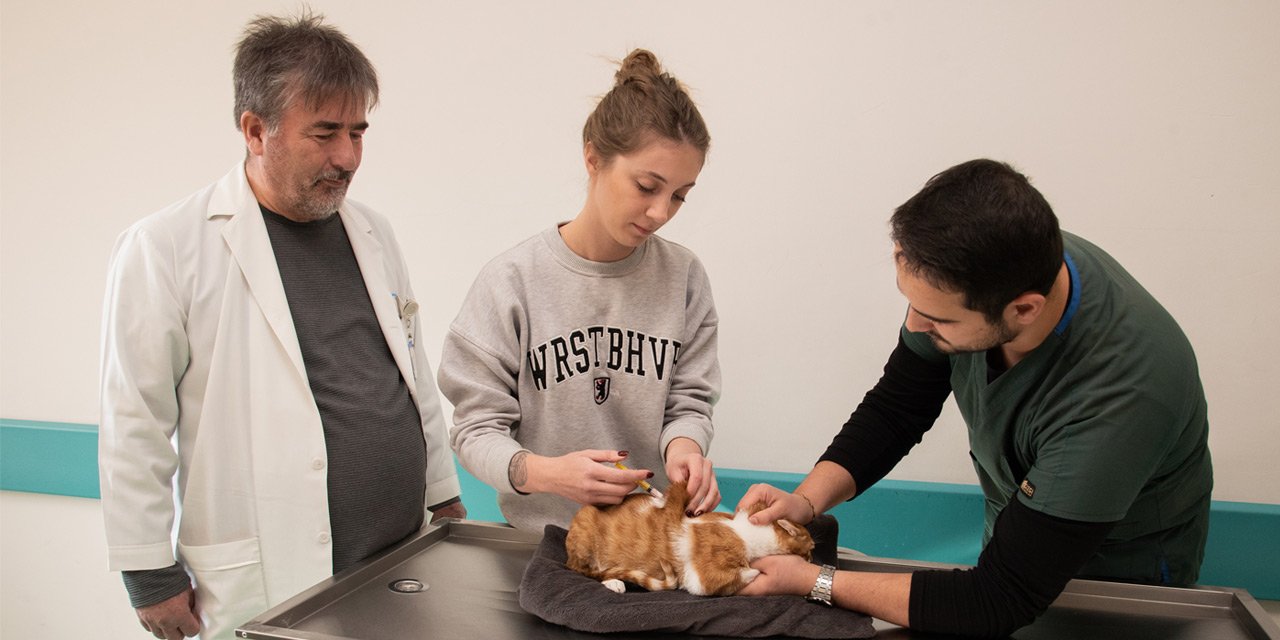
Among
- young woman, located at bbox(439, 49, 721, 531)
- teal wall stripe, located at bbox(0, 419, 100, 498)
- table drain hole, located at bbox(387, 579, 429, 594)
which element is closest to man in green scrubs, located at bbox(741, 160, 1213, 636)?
young woman, located at bbox(439, 49, 721, 531)

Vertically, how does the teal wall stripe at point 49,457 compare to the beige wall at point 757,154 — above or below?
below

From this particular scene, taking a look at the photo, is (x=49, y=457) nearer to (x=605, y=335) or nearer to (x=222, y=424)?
(x=222, y=424)

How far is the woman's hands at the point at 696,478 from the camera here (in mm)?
1580

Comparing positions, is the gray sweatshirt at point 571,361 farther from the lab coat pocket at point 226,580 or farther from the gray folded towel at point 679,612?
the lab coat pocket at point 226,580

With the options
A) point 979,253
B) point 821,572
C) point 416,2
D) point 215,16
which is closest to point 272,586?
point 821,572

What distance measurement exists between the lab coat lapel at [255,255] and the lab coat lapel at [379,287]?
8.0 inches

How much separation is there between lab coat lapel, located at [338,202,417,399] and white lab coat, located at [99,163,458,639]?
0.70 feet

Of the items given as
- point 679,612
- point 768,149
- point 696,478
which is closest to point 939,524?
point 768,149

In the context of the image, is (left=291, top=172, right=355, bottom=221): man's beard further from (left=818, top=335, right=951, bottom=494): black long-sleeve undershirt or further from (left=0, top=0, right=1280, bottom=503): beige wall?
(left=818, top=335, right=951, bottom=494): black long-sleeve undershirt

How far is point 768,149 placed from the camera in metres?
2.69

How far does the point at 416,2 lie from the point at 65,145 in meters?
1.52

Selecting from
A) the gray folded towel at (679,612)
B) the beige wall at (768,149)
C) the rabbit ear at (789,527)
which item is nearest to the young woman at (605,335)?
the rabbit ear at (789,527)

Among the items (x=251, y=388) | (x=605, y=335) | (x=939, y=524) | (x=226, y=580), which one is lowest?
(x=939, y=524)

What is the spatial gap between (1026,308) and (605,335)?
782 mm
